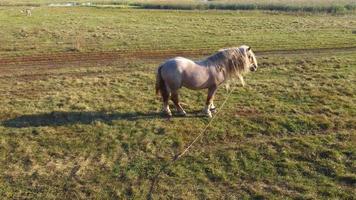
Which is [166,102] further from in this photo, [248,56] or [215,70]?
[248,56]

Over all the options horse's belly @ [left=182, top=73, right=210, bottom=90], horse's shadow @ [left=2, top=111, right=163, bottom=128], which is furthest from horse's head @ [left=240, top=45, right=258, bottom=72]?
horse's shadow @ [left=2, top=111, right=163, bottom=128]

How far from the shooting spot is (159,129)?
45.8ft

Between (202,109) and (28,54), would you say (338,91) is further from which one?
(28,54)

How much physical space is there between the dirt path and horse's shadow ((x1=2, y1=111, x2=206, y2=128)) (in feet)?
25.8

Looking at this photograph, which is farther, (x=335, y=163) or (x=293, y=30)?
(x=293, y=30)

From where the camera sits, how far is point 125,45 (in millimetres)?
26359

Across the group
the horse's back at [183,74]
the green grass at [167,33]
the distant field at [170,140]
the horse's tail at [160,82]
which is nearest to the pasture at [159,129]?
the distant field at [170,140]

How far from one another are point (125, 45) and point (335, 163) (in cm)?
1684

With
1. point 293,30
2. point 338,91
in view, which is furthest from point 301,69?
point 293,30

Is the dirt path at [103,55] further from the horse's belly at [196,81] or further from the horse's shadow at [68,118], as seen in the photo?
the horse's belly at [196,81]

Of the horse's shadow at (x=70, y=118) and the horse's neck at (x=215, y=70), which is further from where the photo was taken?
the horse's neck at (x=215, y=70)

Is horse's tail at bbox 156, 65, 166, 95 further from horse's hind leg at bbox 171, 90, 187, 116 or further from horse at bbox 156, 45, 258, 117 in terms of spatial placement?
horse's hind leg at bbox 171, 90, 187, 116

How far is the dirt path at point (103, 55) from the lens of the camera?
22422mm

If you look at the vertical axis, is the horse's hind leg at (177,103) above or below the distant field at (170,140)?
above
